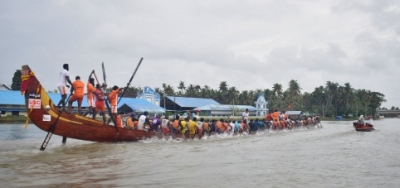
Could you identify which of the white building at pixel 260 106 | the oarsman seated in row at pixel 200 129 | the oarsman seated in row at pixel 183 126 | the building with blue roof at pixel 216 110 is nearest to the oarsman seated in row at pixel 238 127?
the oarsman seated in row at pixel 200 129

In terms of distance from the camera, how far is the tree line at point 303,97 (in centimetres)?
7625

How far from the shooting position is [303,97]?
296 feet

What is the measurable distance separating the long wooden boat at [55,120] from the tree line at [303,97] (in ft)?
188

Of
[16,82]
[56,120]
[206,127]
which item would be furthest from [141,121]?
[16,82]

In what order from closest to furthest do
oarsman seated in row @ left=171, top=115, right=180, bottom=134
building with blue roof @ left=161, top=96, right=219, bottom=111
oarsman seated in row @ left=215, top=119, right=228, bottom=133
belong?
oarsman seated in row @ left=171, top=115, right=180, bottom=134, oarsman seated in row @ left=215, top=119, right=228, bottom=133, building with blue roof @ left=161, top=96, right=219, bottom=111

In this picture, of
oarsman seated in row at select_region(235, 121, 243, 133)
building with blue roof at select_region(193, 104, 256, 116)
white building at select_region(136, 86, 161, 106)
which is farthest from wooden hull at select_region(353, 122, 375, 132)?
white building at select_region(136, 86, 161, 106)

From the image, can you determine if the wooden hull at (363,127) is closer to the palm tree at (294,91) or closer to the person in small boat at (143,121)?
the person in small boat at (143,121)

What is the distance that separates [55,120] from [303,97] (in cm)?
8409

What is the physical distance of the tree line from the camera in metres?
76.2

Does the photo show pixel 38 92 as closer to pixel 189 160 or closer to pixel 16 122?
pixel 189 160

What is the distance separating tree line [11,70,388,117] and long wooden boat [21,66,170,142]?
57.3 m

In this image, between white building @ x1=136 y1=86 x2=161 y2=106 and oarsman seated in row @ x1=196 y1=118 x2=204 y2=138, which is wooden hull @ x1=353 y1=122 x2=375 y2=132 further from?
white building @ x1=136 y1=86 x2=161 y2=106

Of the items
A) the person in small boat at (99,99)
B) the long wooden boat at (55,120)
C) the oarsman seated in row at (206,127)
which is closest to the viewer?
the long wooden boat at (55,120)

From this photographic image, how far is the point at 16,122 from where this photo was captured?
33.6 metres
